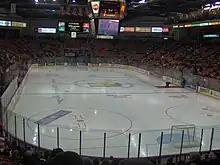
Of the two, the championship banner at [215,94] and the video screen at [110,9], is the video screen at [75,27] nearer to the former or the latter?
the video screen at [110,9]

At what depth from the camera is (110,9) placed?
14.1m

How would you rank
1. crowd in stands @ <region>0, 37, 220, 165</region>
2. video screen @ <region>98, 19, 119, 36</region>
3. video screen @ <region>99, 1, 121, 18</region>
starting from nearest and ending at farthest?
video screen @ <region>99, 1, 121, 18</region>, video screen @ <region>98, 19, 119, 36</region>, crowd in stands @ <region>0, 37, 220, 165</region>

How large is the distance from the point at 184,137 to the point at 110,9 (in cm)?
897

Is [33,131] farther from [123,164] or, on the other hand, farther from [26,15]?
[26,15]

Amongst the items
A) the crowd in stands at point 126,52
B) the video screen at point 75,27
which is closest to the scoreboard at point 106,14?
the crowd in stands at point 126,52

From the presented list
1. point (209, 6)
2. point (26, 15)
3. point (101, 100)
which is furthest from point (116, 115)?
point (26, 15)

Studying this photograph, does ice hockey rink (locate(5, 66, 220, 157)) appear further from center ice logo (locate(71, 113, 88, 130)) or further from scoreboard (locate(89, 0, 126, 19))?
scoreboard (locate(89, 0, 126, 19))

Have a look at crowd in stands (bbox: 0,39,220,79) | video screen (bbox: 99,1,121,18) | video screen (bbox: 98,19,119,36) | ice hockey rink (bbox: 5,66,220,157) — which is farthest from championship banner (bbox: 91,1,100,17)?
crowd in stands (bbox: 0,39,220,79)

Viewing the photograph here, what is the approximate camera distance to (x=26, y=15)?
1389 inches

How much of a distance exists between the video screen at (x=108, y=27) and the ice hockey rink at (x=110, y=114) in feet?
11.2

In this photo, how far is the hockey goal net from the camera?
6891mm

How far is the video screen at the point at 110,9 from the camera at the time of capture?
13.7 m

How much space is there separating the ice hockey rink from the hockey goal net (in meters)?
0.09

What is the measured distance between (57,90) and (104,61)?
1488 cm
